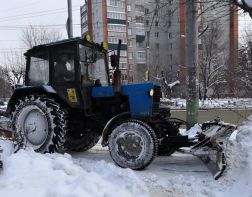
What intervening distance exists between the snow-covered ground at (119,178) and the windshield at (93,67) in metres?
1.95

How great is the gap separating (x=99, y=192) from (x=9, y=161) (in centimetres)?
180

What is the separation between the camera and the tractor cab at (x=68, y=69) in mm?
9102

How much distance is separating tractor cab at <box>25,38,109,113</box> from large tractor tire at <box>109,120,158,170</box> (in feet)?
4.05

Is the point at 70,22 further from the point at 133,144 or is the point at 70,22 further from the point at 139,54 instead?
the point at 139,54

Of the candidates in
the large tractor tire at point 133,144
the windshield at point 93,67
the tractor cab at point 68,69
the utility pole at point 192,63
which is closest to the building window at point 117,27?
the utility pole at point 192,63

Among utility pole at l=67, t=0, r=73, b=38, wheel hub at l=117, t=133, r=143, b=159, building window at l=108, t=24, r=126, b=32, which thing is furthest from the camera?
building window at l=108, t=24, r=126, b=32

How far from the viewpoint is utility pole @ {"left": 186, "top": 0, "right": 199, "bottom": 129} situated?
38.8 feet

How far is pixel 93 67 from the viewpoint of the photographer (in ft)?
31.8

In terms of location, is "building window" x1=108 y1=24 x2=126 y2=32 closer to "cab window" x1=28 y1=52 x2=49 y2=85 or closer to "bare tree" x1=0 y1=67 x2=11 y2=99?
"bare tree" x1=0 y1=67 x2=11 y2=99

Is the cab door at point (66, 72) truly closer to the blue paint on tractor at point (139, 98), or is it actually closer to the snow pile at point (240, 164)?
the blue paint on tractor at point (139, 98)

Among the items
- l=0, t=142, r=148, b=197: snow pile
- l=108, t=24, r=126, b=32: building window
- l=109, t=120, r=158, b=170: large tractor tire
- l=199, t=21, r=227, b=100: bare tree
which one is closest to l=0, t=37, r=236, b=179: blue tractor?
l=109, t=120, r=158, b=170: large tractor tire

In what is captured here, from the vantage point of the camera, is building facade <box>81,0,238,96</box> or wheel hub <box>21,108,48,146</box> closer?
wheel hub <box>21,108,48,146</box>

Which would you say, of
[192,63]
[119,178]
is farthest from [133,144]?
[192,63]

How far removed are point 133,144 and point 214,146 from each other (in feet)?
4.80
